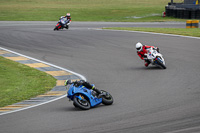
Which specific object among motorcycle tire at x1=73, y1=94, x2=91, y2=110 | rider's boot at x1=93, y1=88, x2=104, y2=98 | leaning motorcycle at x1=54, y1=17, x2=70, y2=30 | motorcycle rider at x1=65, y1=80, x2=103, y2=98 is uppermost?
motorcycle rider at x1=65, y1=80, x2=103, y2=98

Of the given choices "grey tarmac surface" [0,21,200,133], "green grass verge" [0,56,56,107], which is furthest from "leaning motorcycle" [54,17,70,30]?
"green grass verge" [0,56,56,107]

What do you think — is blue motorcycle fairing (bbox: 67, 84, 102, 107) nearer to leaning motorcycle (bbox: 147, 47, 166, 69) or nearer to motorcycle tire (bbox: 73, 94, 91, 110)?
motorcycle tire (bbox: 73, 94, 91, 110)

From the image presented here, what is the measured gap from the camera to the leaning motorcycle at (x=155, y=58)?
15531 mm

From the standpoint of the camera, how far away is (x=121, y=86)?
12703 millimetres

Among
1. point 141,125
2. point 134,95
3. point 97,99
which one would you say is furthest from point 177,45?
point 141,125

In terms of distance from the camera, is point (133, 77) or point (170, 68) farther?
point (170, 68)

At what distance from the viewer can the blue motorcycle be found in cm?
965

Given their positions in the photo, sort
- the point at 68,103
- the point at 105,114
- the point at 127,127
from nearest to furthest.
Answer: the point at 127,127 → the point at 105,114 → the point at 68,103

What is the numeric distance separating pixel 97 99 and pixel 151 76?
4.70 meters

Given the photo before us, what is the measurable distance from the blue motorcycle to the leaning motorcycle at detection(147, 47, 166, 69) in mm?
5974

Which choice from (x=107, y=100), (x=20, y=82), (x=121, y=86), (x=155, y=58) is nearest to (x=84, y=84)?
(x=107, y=100)

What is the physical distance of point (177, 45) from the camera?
22172 millimetres

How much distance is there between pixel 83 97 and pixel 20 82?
533 cm

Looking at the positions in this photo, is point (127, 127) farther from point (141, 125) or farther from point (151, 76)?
point (151, 76)
